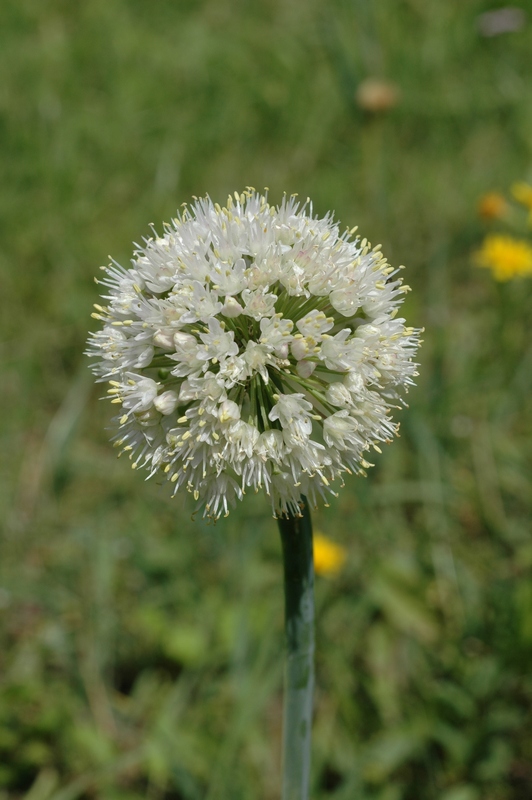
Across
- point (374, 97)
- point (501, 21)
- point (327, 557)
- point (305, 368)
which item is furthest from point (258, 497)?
point (501, 21)

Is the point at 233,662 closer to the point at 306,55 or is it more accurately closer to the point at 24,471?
the point at 24,471

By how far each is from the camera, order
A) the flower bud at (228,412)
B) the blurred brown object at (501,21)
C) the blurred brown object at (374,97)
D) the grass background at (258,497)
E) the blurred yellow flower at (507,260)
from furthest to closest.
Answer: the blurred brown object at (501,21), the blurred brown object at (374,97), the blurred yellow flower at (507,260), the grass background at (258,497), the flower bud at (228,412)

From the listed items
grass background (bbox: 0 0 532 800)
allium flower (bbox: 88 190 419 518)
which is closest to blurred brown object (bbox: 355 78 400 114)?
grass background (bbox: 0 0 532 800)

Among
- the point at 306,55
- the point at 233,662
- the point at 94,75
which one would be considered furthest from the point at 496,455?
the point at 94,75

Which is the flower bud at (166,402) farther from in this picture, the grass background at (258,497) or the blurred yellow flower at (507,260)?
the blurred yellow flower at (507,260)

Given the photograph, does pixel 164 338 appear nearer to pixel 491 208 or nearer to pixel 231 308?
pixel 231 308

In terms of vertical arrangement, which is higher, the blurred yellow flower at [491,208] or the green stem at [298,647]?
the blurred yellow flower at [491,208]

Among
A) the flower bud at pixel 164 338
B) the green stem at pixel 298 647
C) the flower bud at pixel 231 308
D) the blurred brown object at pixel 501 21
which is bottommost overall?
the green stem at pixel 298 647

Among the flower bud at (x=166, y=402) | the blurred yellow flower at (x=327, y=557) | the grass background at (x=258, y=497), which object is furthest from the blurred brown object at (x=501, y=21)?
the flower bud at (x=166, y=402)
